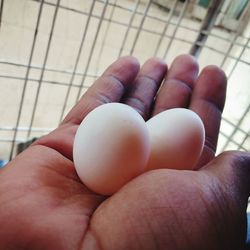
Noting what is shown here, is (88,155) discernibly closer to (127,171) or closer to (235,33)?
(127,171)

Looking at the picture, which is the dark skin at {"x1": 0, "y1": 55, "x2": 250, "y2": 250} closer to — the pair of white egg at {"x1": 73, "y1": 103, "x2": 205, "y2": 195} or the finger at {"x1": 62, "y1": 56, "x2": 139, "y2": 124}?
the pair of white egg at {"x1": 73, "y1": 103, "x2": 205, "y2": 195}

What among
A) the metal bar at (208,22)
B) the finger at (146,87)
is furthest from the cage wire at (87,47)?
the finger at (146,87)

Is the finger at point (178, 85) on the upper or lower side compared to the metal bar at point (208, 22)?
lower

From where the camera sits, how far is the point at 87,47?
97 centimetres

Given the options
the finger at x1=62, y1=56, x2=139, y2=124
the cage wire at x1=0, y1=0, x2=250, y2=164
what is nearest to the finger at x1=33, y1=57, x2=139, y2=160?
the finger at x1=62, y1=56, x2=139, y2=124

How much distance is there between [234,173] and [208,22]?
66cm

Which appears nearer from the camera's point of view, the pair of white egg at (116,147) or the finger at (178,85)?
the pair of white egg at (116,147)

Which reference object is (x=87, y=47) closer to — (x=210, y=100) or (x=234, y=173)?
(x=210, y=100)

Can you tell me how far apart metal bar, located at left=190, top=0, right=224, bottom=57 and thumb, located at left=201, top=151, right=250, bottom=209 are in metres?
0.59

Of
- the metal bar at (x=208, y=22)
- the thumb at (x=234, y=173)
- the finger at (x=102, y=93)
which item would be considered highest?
the metal bar at (x=208, y=22)

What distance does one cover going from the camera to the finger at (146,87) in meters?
0.77

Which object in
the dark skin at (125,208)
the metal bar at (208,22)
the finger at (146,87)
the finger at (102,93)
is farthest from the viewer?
the metal bar at (208,22)

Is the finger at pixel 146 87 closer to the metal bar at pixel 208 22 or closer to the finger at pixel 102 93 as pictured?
the finger at pixel 102 93

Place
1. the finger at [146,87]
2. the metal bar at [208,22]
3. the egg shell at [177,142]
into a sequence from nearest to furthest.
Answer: the egg shell at [177,142], the finger at [146,87], the metal bar at [208,22]
